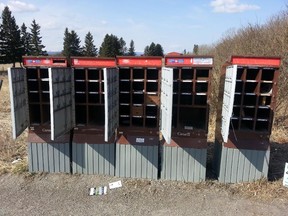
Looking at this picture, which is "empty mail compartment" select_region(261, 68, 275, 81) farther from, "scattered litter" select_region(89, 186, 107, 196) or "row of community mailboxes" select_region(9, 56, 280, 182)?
"scattered litter" select_region(89, 186, 107, 196)

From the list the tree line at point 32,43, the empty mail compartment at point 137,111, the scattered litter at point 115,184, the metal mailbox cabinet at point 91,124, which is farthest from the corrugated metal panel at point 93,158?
the tree line at point 32,43

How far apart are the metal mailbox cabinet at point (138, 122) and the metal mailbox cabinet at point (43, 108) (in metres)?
1.19

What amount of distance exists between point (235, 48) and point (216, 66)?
1.29 meters

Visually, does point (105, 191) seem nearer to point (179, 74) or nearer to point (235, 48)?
point (179, 74)

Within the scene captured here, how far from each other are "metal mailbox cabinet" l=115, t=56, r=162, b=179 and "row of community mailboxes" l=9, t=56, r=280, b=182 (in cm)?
2

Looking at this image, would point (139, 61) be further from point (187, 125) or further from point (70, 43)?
point (70, 43)

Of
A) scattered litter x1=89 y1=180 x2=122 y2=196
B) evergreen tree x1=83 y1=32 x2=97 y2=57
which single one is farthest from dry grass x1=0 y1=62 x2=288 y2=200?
evergreen tree x1=83 y1=32 x2=97 y2=57

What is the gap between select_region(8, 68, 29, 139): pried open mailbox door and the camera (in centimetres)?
551

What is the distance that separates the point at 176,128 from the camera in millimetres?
6137

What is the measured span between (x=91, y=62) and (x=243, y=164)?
4.00 metres

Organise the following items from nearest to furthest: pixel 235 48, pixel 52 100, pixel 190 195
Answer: pixel 52 100, pixel 190 195, pixel 235 48

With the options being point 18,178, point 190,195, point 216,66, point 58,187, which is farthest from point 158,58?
point 216,66

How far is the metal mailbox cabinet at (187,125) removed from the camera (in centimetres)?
580

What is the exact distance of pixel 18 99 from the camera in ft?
18.9
